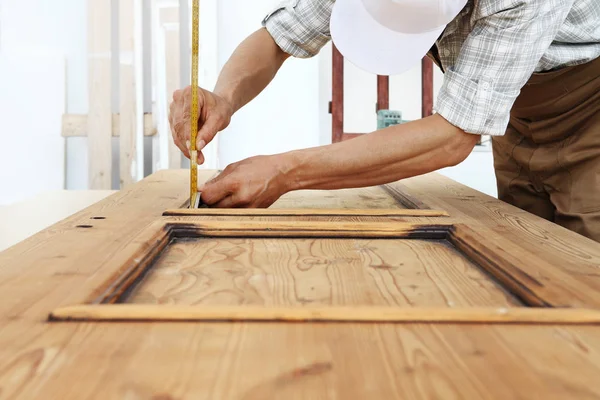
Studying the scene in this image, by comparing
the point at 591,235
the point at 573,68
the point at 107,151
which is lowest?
the point at 591,235

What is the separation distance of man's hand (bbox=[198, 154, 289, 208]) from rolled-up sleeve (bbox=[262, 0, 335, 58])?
25.6 inches

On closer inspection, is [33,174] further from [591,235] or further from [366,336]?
[366,336]

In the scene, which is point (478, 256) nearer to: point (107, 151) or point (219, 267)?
point (219, 267)

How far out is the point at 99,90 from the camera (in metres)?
3.35

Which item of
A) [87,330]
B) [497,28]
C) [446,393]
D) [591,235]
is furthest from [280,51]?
[446,393]

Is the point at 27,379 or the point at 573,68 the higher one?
the point at 573,68

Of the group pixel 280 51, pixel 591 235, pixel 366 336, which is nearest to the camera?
pixel 366 336

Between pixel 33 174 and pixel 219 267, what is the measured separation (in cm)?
261

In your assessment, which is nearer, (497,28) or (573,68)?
(497,28)

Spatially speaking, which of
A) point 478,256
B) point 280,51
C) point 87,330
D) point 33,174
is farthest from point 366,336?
point 33,174

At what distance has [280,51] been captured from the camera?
2.02m

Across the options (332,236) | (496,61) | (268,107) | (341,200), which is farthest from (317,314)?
(268,107)

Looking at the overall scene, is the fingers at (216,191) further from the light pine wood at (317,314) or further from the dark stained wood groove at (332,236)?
the light pine wood at (317,314)

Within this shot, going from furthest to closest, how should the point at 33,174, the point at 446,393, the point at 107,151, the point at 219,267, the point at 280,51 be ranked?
1. the point at 107,151
2. the point at 33,174
3. the point at 280,51
4. the point at 219,267
5. the point at 446,393
